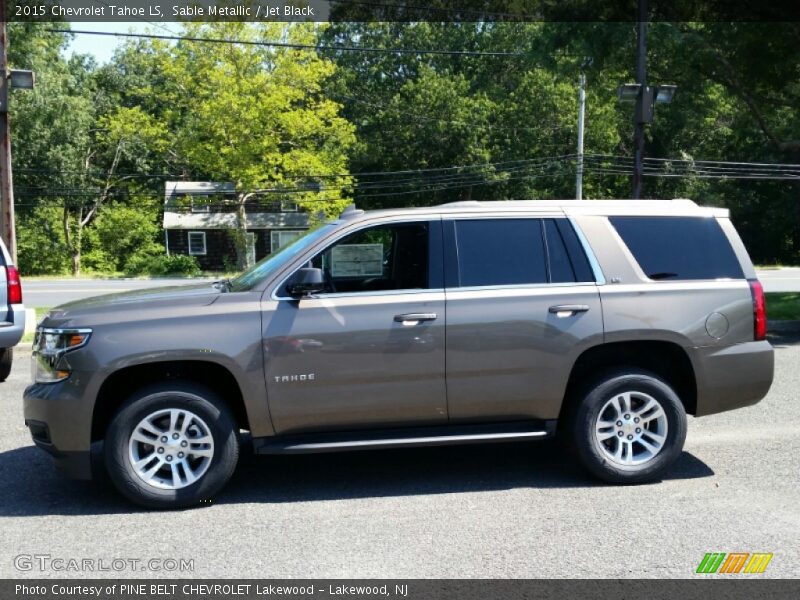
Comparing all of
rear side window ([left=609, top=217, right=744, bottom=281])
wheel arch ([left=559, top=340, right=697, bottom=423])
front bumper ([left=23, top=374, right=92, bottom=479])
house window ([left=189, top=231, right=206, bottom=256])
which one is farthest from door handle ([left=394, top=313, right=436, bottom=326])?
house window ([left=189, top=231, right=206, bottom=256])

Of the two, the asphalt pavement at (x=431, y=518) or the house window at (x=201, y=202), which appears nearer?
the asphalt pavement at (x=431, y=518)

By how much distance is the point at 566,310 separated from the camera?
5.63 m

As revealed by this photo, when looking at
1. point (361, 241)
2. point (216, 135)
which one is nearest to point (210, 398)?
point (361, 241)

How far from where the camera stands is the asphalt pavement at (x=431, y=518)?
437 cm

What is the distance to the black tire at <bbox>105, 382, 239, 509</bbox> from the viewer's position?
5203 millimetres

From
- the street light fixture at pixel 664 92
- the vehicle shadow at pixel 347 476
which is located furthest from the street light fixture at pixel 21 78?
the street light fixture at pixel 664 92

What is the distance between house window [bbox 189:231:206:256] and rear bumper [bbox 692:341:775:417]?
160 feet

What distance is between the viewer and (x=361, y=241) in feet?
19.3

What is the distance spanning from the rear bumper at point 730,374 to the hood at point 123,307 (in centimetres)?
350

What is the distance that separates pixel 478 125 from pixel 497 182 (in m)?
3.89

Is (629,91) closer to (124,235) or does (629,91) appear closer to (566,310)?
(566,310)

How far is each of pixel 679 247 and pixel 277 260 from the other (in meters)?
2.96

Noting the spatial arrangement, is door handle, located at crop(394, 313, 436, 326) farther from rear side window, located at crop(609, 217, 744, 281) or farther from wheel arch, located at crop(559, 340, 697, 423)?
rear side window, located at crop(609, 217, 744, 281)

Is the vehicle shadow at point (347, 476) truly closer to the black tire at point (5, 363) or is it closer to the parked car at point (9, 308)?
the parked car at point (9, 308)
